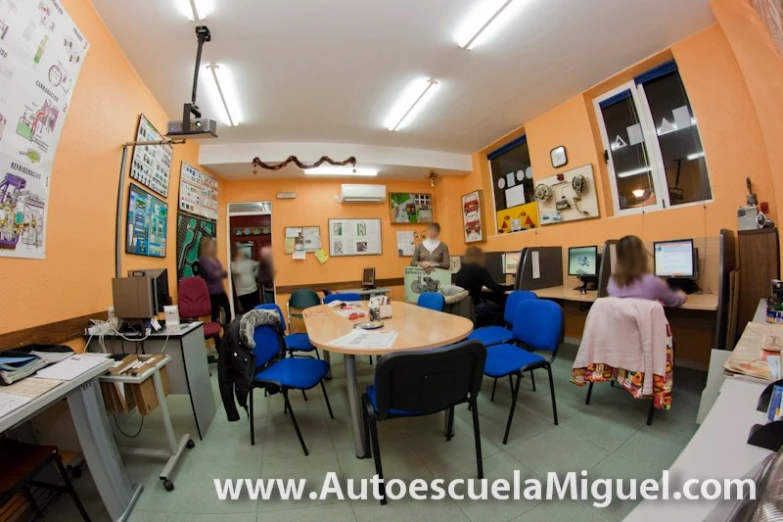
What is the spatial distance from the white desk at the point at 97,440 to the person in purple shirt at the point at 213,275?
1292 mm

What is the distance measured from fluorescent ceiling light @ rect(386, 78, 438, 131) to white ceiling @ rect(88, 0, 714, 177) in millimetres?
91

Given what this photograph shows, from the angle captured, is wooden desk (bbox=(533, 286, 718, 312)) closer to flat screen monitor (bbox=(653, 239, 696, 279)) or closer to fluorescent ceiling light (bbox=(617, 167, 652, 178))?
flat screen monitor (bbox=(653, 239, 696, 279))

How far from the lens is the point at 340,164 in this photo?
13.3 feet

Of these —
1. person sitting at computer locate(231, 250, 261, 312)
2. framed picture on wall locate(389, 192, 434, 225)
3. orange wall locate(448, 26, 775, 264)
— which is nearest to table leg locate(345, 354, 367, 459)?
person sitting at computer locate(231, 250, 261, 312)

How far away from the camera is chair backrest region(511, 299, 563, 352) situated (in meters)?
1.80

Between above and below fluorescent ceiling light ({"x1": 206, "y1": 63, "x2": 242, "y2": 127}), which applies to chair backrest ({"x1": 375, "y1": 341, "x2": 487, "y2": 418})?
below

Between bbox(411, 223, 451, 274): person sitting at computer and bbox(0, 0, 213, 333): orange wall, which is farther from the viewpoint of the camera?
bbox(411, 223, 451, 274): person sitting at computer

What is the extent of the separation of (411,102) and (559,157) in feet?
6.47

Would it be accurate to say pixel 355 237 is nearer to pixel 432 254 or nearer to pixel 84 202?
pixel 432 254

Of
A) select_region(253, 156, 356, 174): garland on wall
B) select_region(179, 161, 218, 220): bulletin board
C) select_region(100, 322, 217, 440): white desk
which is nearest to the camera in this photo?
select_region(100, 322, 217, 440): white desk

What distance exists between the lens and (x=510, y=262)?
3.81m

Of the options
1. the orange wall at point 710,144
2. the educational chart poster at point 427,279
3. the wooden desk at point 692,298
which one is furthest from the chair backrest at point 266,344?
the orange wall at point 710,144

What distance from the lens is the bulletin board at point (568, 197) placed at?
308 centimetres

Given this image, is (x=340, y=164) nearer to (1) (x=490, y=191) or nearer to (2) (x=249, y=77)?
(2) (x=249, y=77)
